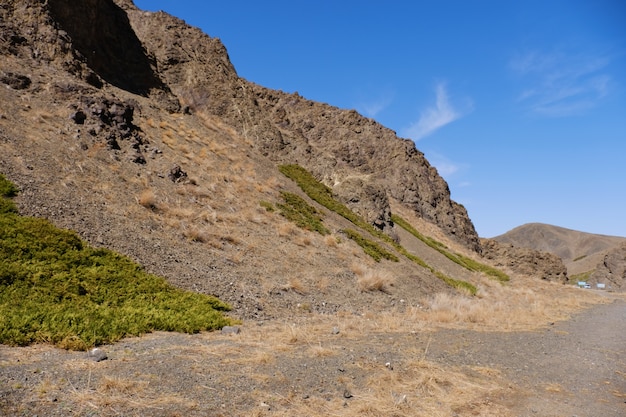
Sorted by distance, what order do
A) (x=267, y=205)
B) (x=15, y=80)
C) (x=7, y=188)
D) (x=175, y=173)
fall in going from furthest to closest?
(x=267, y=205) < (x=175, y=173) < (x=15, y=80) < (x=7, y=188)

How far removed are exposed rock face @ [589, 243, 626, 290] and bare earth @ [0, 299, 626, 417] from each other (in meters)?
68.7

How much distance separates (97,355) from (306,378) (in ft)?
11.9

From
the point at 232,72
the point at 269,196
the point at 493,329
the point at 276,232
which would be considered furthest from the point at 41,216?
the point at 232,72

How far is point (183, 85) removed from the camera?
3425 centimetres

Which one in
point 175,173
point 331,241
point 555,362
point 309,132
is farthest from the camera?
point 309,132

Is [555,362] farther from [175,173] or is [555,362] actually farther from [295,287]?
[175,173]

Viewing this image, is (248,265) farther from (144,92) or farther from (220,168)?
(144,92)

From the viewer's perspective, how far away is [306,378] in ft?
22.3

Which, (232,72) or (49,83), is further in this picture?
(232,72)

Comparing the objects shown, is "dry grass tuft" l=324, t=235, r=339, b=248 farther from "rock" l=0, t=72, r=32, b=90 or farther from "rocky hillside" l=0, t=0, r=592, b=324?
"rock" l=0, t=72, r=32, b=90

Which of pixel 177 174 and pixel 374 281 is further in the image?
pixel 177 174

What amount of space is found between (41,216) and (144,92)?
18.1 metres

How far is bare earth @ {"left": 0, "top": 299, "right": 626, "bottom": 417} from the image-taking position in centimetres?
538

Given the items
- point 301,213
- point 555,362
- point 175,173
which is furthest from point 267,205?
point 555,362
